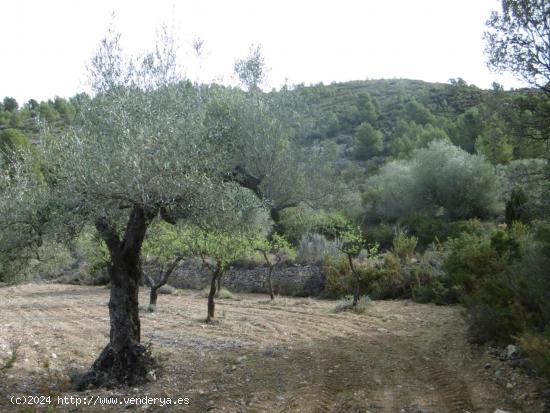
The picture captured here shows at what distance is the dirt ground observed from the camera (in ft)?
21.0

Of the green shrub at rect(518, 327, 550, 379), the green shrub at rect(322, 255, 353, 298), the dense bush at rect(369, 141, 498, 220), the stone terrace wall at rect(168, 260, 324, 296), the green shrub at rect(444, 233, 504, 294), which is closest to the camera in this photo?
the green shrub at rect(518, 327, 550, 379)

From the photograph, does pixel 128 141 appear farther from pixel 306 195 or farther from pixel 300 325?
pixel 300 325

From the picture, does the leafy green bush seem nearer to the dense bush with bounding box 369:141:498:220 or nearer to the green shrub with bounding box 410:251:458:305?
the green shrub with bounding box 410:251:458:305

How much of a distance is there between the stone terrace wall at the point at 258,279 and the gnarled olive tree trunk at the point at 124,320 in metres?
11.7

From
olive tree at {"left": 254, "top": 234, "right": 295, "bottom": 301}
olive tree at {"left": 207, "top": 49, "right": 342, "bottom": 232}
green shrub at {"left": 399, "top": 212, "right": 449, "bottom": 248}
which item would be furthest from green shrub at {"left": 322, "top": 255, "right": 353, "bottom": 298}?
olive tree at {"left": 207, "top": 49, "right": 342, "bottom": 232}

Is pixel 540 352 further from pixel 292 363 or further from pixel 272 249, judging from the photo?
pixel 272 249

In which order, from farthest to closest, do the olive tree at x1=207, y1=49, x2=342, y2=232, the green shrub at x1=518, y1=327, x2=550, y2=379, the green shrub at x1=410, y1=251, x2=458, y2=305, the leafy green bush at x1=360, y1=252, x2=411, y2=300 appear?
the leafy green bush at x1=360, y1=252, x2=411, y2=300 → the green shrub at x1=410, y1=251, x2=458, y2=305 → the olive tree at x1=207, y1=49, x2=342, y2=232 → the green shrub at x1=518, y1=327, x2=550, y2=379

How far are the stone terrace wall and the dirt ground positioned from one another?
408 centimetres

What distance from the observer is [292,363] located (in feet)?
27.7

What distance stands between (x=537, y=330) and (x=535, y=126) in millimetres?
3903

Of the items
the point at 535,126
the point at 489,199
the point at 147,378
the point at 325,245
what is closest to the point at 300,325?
the point at 147,378

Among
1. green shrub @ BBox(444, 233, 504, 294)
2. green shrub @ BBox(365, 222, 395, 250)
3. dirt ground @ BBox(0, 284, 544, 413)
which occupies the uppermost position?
green shrub @ BBox(365, 222, 395, 250)

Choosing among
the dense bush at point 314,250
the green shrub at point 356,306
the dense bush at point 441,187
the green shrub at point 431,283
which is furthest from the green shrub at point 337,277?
the dense bush at point 441,187

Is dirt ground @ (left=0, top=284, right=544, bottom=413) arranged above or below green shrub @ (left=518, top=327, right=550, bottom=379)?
below
